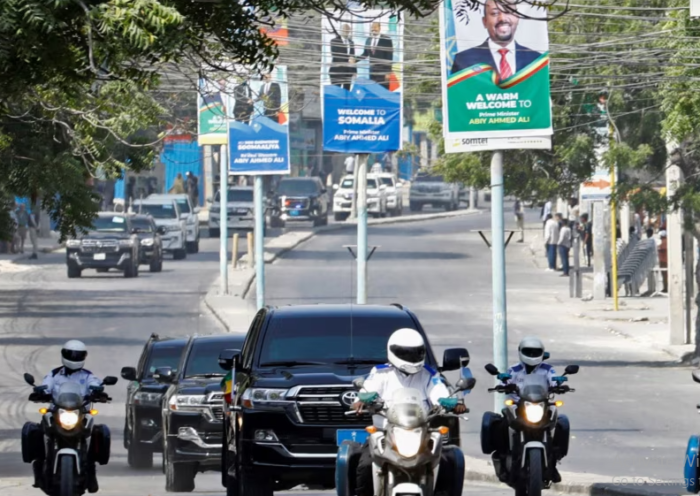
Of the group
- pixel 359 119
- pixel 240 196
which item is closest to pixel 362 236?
pixel 359 119

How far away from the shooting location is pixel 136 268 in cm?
4741

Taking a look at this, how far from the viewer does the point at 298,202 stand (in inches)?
2832

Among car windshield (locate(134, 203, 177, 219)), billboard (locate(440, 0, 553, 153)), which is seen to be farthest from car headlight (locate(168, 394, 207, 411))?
car windshield (locate(134, 203, 177, 219))

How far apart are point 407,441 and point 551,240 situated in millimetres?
41386

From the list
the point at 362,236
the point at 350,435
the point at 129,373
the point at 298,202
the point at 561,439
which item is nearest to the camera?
the point at 350,435

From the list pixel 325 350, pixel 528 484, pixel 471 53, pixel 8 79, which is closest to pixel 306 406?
pixel 325 350

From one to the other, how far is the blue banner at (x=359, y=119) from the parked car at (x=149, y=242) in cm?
2136

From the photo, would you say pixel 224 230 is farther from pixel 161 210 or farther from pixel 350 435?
pixel 350 435

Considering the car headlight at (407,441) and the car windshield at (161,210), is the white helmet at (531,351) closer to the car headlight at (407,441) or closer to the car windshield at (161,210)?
the car headlight at (407,441)

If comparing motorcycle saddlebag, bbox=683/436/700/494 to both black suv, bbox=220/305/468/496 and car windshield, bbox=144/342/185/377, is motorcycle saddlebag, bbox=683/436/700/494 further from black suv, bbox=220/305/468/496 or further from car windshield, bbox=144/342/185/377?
car windshield, bbox=144/342/185/377

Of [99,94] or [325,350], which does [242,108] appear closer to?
[99,94]

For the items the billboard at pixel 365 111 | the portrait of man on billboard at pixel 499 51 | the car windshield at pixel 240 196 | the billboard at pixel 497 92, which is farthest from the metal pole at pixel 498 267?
the car windshield at pixel 240 196

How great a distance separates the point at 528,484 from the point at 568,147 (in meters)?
25.4

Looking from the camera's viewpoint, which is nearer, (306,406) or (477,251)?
(306,406)
